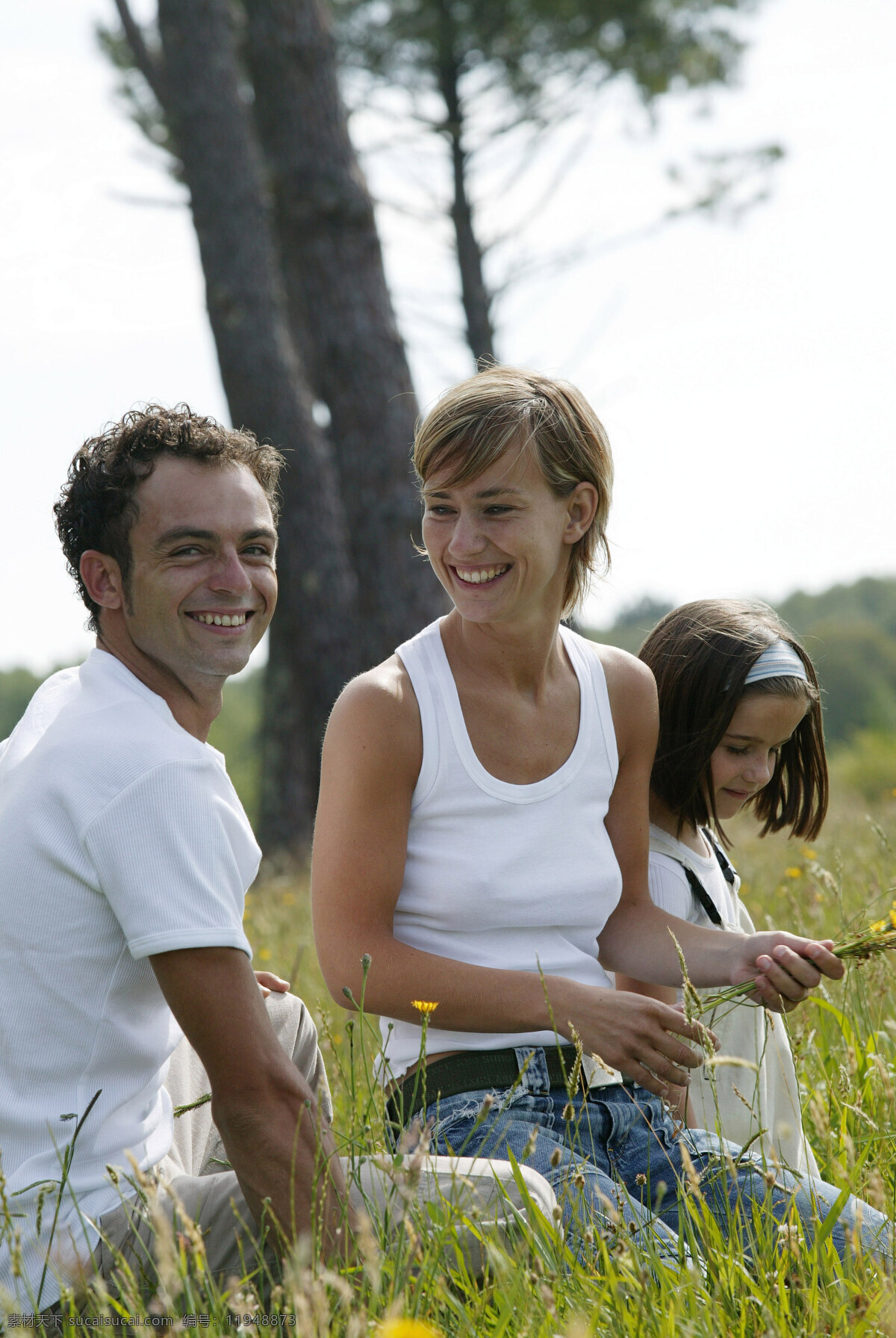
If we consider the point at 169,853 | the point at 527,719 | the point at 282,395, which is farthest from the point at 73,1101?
the point at 282,395

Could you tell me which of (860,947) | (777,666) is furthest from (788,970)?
(777,666)

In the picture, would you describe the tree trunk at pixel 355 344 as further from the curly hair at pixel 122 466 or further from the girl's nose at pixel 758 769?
the curly hair at pixel 122 466

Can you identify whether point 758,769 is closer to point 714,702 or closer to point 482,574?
point 714,702

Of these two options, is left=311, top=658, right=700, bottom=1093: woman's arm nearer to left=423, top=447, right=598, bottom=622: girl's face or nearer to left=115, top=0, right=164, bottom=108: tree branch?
left=423, top=447, right=598, bottom=622: girl's face

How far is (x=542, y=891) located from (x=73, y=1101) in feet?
3.03

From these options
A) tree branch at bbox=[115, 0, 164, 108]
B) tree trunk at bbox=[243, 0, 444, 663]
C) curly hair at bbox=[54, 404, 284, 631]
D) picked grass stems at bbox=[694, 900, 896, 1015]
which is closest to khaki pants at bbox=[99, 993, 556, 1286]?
picked grass stems at bbox=[694, 900, 896, 1015]

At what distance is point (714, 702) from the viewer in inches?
104

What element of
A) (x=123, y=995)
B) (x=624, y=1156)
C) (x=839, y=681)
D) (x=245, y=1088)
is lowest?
→ (x=839, y=681)

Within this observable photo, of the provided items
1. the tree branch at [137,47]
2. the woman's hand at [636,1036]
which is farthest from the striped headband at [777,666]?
the tree branch at [137,47]

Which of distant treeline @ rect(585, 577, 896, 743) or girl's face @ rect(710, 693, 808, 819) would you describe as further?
distant treeline @ rect(585, 577, 896, 743)

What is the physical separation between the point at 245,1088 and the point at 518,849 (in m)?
0.78

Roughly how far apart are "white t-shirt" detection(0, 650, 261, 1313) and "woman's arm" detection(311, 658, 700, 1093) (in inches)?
15.4

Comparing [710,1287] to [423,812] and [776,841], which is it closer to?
[423,812]

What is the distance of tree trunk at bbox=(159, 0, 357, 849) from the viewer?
24.6 ft
